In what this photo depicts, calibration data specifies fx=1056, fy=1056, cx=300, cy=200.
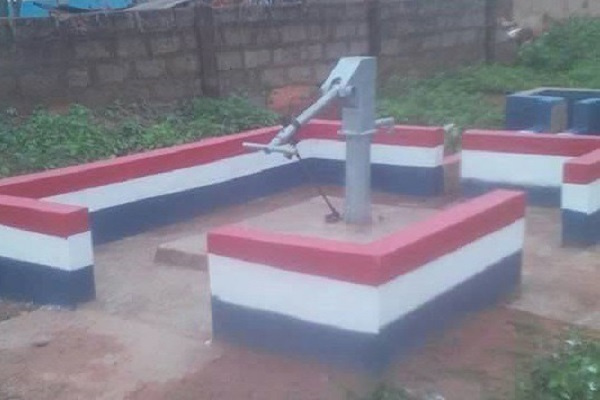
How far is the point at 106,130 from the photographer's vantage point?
10117mm

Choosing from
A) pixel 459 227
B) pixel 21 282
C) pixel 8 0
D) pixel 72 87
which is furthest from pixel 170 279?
pixel 8 0

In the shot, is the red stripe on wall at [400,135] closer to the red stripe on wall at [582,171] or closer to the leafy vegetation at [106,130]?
the leafy vegetation at [106,130]

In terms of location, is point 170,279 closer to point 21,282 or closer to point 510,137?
point 21,282

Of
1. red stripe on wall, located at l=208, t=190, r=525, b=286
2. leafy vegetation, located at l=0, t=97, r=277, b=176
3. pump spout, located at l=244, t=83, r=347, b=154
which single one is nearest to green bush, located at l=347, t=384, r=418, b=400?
red stripe on wall, located at l=208, t=190, r=525, b=286

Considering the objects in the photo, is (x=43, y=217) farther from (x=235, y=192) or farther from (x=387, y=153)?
(x=387, y=153)

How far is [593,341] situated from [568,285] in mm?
1114

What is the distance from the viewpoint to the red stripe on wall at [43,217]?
6.23 m

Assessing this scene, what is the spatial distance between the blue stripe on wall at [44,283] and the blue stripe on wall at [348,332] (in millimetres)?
1173

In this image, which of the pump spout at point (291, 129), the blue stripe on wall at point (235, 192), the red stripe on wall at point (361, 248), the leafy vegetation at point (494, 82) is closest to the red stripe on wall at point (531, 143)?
the blue stripe on wall at point (235, 192)

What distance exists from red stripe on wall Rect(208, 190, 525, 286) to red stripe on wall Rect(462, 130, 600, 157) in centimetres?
274

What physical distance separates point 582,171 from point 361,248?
9.48 feet

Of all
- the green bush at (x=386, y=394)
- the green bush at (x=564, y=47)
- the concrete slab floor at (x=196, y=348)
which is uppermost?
the green bush at (x=564, y=47)

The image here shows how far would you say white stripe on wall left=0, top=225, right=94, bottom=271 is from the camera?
6266 mm

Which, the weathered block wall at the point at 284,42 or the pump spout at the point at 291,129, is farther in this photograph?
the weathered block wall at the point at 284,42
